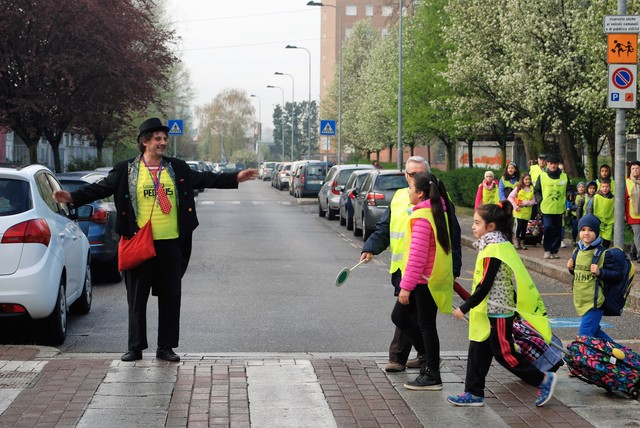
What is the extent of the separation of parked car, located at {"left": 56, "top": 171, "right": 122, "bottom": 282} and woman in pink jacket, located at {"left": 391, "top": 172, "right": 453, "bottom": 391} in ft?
23.7

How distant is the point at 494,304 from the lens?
702cm

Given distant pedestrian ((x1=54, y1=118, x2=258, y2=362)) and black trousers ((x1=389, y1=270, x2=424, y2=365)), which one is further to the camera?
distant pedestrian ((x1=54, y1=118, x2=258, y2=362))

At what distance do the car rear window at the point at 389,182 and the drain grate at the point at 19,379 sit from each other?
50.3 feet

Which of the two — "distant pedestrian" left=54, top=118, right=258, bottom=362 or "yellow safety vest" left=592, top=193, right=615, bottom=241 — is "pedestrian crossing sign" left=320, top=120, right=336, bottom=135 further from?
"distant pedestrian" left=54, top=118, right=258, bottom=362

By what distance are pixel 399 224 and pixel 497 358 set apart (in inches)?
48.2

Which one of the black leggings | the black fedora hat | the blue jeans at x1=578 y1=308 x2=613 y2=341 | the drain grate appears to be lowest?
the black leggings

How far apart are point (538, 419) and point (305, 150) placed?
150630 mm

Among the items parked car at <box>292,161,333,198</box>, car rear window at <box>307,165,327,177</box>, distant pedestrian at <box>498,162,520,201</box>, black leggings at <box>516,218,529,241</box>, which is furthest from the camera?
car rear window at <box>307,165,327,177</box>

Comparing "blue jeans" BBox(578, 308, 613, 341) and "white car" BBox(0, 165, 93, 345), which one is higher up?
"white car" BBox(0, 165, 93, 345)

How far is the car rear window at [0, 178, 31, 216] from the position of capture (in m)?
9.26

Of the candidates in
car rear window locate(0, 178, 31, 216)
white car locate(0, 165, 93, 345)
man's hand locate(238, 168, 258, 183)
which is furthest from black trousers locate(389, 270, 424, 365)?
car rear window locate(0, 178, 31, 216)

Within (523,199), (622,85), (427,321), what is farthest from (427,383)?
(523,199)

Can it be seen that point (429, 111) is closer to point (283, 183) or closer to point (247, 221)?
point (247, 221)

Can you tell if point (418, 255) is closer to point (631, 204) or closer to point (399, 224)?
point (399, 224)
